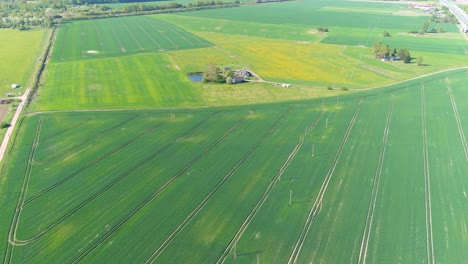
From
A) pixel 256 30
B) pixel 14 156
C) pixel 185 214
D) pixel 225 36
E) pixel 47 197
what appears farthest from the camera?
pixel 256 30

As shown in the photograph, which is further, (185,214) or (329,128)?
(329,128)

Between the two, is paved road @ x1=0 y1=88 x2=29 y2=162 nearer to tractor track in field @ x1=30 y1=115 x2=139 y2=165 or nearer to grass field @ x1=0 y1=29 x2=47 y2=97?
grass field @ x1=0 y1=29 x2=47 y2=97

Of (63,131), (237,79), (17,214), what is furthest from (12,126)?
(237,79)

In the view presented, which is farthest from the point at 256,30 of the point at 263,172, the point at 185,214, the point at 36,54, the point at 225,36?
the point at 185,214

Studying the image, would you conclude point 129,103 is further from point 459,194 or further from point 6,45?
point 6,45

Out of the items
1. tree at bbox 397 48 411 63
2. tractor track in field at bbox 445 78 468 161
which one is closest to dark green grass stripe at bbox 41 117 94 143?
tractor track in field at bbox 445 78 468 161

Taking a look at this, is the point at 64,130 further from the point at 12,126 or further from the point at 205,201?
the point at 205,201

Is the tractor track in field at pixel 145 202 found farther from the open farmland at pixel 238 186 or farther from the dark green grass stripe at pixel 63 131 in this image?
the dark green grass stripe at pixel 63 131

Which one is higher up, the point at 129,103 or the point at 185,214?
the point at 129,103
